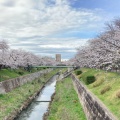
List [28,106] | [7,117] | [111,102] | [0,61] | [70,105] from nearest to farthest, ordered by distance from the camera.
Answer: [111,102] → [7,117] → [70,105] → [28,106] → [0,61]

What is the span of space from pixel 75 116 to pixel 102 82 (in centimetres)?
950

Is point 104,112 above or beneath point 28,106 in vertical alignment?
above

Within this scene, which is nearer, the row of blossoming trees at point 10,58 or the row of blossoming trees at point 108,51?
the row of blossoming trees at point 108,51

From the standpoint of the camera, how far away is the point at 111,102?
1936cm

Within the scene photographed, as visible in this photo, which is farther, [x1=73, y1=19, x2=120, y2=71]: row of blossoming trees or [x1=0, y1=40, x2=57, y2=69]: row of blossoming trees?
[x1=0, y1=40, x2=57, y2=69]: row of blossoming trees

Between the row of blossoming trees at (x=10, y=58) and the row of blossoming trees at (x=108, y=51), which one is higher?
the row of blossoming trees at (x=108, y=51)

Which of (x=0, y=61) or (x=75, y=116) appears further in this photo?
(x=0, y=61)

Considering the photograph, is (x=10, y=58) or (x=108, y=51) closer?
(x=108, y=51)

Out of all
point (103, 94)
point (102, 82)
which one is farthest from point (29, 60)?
point (103, 94)

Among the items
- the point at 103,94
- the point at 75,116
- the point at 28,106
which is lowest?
the point at 28,106

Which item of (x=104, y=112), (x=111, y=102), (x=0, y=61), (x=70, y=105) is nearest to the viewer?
(x=104, y=112)

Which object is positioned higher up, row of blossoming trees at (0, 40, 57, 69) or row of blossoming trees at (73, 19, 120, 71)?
row of blossoming trees at (73, 19, 120, 71)

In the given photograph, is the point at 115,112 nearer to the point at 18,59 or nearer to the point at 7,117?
the point at 7,117

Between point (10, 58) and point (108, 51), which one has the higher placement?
point (108, 51)
